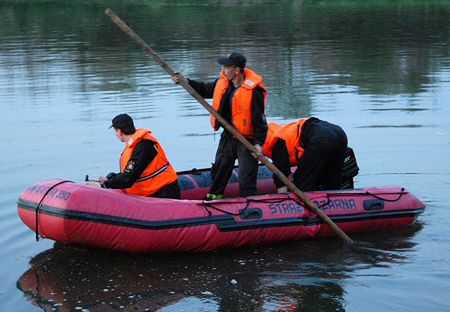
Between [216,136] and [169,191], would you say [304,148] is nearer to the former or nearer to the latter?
[169,191]

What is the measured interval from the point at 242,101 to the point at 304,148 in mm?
820

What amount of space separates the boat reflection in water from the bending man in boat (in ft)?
2.24

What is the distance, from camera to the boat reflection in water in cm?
748

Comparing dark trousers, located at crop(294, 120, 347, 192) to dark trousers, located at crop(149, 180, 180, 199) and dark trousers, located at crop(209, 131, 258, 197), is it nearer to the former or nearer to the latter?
dark trousers, located at crop(209, 131, 258, 197)

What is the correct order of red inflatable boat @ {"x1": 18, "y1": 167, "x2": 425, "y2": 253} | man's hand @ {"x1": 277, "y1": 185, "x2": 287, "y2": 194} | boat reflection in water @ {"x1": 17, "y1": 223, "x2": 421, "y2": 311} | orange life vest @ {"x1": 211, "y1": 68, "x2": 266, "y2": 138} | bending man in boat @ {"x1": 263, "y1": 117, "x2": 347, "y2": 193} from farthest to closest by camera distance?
1. man's hand @ {"x1": 277, "y1": 185, "x2": 287, "y2": 194}
2. bending man in boat @ {"x1": 263, "y1": 117, "x2": 347, "y2": 193}
3. orange life vest @ {"x1": 211, "y1": 68, "x2": 266, "y2": 138}
4. red inflatable boat @ {"x1": 18, "y1": 167, "x2": 425, "y2": 253}
5. boat reflection in water @ {"x1": 17, "y1": 223, "x2": 421, "y2": 311}

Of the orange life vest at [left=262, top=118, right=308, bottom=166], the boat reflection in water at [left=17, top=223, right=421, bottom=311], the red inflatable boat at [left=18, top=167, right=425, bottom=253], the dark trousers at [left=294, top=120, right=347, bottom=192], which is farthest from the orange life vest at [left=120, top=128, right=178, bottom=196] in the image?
the dark trousers at [left=294, top=120, right=347, bottom=192]

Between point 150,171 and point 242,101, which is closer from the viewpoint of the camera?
point 150,171

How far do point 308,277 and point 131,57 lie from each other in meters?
15.7

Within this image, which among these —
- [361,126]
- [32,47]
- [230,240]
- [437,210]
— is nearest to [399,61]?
[361,126]

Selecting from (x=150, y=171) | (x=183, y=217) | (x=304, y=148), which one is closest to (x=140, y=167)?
(x=150, y=171)

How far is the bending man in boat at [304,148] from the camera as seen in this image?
912 centimetres

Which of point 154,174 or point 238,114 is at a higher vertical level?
point 238,114

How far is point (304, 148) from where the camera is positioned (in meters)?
9.21

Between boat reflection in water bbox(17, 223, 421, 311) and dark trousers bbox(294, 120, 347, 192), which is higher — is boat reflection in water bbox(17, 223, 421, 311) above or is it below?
below
